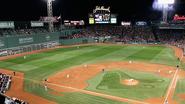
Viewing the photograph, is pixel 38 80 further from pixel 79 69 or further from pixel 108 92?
pixel 108 92

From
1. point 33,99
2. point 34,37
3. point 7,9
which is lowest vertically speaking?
point 33,99

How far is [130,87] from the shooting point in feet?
76.7

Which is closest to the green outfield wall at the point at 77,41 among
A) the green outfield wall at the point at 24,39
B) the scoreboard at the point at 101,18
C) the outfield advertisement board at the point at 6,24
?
the green outfield wall at the point at 24,39

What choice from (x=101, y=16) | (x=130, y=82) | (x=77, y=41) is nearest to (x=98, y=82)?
(x=130, y=82)

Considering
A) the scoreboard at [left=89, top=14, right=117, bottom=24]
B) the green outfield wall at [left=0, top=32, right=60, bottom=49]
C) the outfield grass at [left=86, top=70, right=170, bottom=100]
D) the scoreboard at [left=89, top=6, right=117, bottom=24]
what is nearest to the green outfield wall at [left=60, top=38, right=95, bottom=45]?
the green outfield wall at [left=0, top=32, right=60, bottom=49]

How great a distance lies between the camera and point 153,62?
36688mm

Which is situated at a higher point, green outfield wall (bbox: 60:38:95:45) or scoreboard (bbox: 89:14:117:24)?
scoreboard (bbox: 89:14:117:24)

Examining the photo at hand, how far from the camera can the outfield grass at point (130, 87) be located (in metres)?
21.4

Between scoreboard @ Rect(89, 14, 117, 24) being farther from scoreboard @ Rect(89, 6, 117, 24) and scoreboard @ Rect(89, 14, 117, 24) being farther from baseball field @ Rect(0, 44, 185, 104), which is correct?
baseball field @ Rect(0, 44, 185, 104)

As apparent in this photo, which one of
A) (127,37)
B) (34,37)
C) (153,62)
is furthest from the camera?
(127,37)

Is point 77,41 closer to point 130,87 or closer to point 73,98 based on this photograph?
point 130,87

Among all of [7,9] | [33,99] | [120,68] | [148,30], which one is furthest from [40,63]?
[148,30]

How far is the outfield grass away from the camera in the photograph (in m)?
21.4

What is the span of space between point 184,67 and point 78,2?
60875mm
